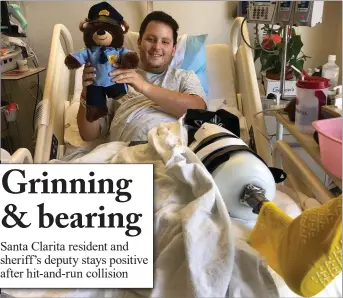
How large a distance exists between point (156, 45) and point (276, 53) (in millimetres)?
687

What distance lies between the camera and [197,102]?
1523 mm

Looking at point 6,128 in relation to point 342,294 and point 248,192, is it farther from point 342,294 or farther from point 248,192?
point 342,294

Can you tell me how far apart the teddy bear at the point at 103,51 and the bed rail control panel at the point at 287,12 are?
1.86 feet

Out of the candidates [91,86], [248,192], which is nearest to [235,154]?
[248,192]

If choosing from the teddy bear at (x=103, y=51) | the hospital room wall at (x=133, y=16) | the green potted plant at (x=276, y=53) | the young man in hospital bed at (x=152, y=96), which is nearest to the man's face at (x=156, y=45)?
the young man in hospital bed at (x=152, y=96)

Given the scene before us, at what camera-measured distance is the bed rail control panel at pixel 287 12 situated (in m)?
1.39

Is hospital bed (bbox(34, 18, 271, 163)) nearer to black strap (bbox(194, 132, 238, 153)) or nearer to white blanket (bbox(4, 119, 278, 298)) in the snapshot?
black strap (bbox(194, 132, 238, 153))

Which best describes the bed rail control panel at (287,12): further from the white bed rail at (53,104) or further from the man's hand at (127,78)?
the white bed rail at (53,104)

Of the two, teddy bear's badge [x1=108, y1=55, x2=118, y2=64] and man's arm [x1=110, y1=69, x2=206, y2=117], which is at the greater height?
teddy bear's badge [x1=108, y1=55, x2=118, y2=64]

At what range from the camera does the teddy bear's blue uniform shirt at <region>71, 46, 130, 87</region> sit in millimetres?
1251

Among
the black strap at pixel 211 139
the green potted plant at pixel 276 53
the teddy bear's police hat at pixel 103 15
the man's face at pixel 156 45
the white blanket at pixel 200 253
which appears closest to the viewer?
the white blanket at pixel 200 253

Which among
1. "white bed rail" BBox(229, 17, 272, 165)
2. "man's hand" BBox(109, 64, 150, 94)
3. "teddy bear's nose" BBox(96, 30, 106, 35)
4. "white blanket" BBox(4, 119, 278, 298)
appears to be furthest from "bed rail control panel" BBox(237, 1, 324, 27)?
"white blanket" BBox(4, 119, 278, 298)

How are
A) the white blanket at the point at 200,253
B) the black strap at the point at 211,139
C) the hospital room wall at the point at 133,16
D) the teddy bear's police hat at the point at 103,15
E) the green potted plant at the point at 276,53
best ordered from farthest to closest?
the hospital room wall at the point at 133,16 < the green potted plant at the point at 276,53 < the teddy bear's police hat at the point at 103,15 < the black strap at the point at 211,139 < the white blanket at the point at 200,253

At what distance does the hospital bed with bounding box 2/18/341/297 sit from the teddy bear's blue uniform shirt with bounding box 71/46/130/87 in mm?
331
